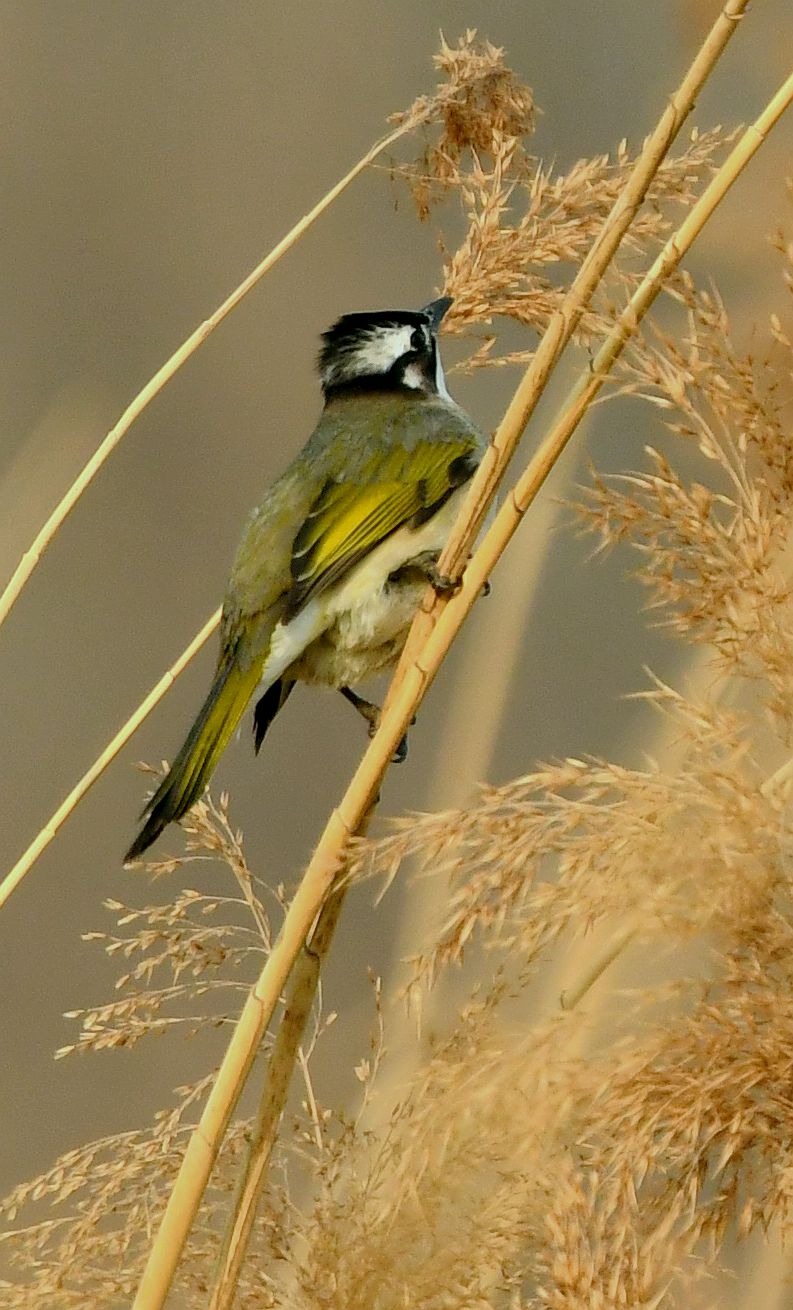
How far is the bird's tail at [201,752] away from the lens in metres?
1.16

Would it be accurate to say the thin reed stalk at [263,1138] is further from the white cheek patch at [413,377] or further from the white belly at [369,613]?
the white cheek patch at [413,377]

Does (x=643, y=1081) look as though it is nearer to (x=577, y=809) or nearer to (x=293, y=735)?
(x=577, y=809)

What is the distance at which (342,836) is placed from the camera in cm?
89

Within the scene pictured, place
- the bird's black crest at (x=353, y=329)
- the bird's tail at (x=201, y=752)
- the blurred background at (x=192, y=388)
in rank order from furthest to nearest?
the blurred background at (x=192, y=388), the bird's black crest at (x=353, y=329), the bird's tail at (x=201, y=752)

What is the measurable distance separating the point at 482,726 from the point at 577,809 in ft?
4.12

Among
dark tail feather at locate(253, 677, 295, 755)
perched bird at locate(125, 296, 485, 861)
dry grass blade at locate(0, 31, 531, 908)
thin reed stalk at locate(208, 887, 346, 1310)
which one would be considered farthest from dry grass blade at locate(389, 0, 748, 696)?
dark tail feather at locate(253, 677, 295, 755)

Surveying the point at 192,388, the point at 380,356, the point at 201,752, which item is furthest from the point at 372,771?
the point at 192,388

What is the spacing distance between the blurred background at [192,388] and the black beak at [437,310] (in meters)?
0.74

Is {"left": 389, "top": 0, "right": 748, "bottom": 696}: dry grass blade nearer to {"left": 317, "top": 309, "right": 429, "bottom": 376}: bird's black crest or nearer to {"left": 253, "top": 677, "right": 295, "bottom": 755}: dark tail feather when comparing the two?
{"left": 253, "top": 677, "right": 295, "bottom": 755}: dark tail feather

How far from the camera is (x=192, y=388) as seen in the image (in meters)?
2.47

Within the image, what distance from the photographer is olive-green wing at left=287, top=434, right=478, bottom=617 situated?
1.50 m

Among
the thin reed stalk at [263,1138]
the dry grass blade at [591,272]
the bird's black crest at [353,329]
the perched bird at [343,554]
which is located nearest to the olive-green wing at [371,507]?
the perched bird at [343,554]

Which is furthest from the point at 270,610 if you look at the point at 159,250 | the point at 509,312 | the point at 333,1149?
the point at 159,250

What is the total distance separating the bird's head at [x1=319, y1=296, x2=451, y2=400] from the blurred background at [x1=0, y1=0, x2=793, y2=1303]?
0.46m
